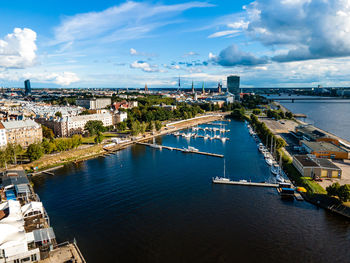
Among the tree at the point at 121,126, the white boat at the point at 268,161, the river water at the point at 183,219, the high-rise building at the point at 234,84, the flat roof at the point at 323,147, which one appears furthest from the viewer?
the high-rise building at the point at 234,84

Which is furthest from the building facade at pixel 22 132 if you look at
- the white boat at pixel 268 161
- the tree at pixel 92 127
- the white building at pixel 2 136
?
the white boat at pixel 268 161

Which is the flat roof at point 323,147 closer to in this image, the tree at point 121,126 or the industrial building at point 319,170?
the industrial building at point 319,170

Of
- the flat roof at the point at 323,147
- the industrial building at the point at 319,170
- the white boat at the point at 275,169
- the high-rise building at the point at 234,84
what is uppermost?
the high-rise building at the point at 234,84

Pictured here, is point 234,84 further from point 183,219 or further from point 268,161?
point 183,219

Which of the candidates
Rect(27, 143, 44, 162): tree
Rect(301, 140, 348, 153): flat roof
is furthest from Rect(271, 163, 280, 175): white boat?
Rect(27, 143, 44, 162): tree

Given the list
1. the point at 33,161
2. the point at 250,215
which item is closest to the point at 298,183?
the point at 250,215

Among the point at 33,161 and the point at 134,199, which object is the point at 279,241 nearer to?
the point at 134,199

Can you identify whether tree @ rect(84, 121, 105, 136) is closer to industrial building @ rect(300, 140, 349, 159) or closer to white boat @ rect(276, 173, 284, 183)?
white boat @ rect(276, 173, 284, 183)
